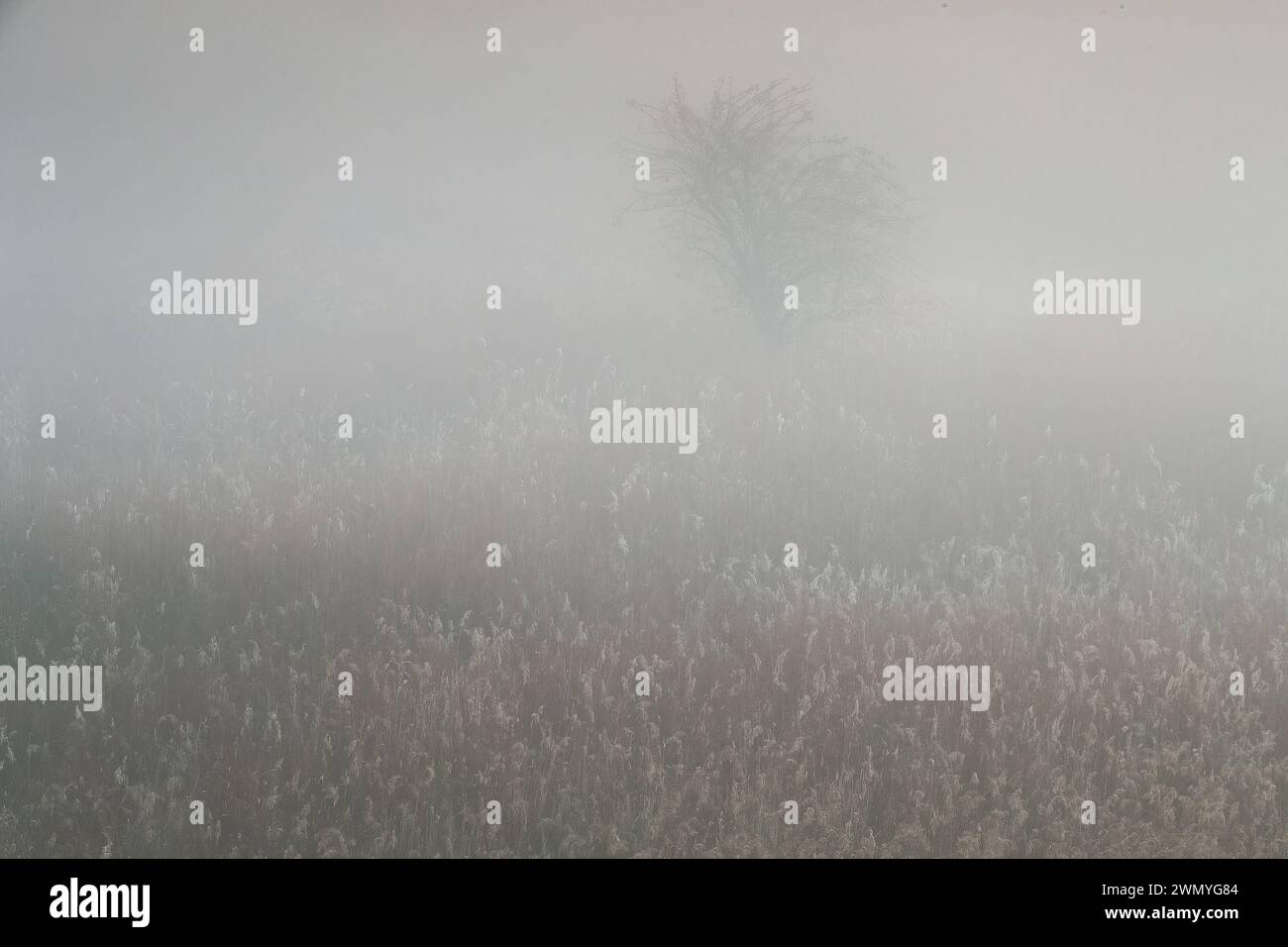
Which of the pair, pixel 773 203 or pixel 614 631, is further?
pixel 773 203

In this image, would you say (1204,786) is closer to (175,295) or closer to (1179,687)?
(1179,687)

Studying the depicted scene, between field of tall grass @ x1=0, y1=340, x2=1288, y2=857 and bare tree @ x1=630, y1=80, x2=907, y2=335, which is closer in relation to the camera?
field of tall grass @ x1=0, y1=340, x2=1288, y2=857

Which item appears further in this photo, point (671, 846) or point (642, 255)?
point (642, 255)

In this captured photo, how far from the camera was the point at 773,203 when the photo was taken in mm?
5719

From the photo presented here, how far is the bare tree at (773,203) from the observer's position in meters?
5.53

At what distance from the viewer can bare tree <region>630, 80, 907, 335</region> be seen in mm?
5527

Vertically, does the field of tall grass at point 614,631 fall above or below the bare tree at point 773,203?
below

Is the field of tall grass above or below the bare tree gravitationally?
below

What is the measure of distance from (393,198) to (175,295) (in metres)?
1.24

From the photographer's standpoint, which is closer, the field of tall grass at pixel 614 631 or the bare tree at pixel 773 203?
the field of tall grass at pixel 614 631

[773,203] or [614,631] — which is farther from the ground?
[773,203]
